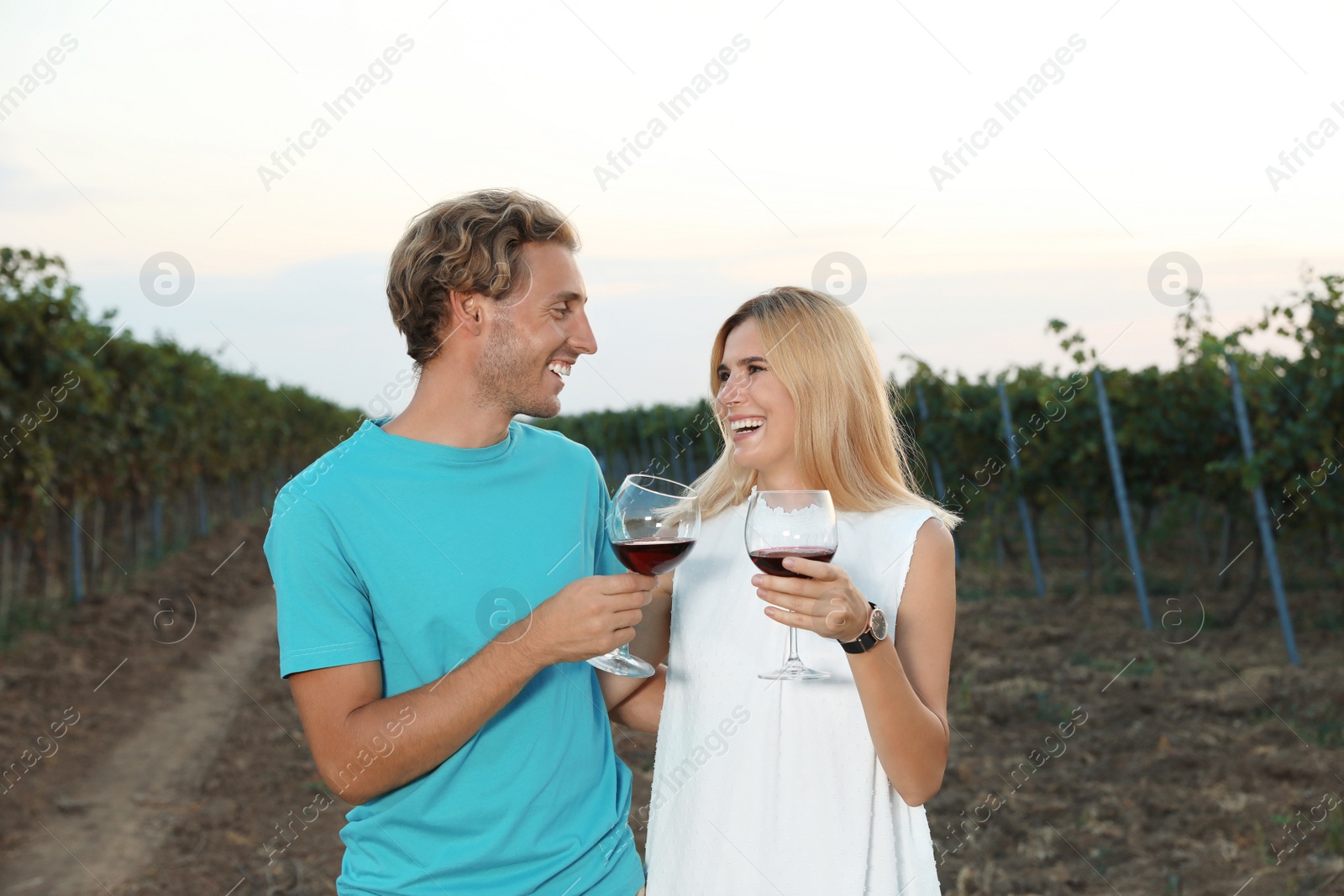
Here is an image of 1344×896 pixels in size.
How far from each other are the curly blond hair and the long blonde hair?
43 cm

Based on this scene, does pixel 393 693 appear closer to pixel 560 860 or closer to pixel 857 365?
pixel 560 860

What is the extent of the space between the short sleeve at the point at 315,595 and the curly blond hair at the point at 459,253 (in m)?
0.44

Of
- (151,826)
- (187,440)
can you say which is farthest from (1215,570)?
(187,440)

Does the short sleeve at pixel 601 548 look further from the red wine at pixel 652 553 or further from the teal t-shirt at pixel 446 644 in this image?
the red wine at pixel 652 553

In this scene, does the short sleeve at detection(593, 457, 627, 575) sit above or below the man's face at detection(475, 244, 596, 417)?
below

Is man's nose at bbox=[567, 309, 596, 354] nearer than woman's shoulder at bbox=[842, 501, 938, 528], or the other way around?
woman's shoulder at bbox=[842, 501, 938, 528]

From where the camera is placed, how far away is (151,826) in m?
4.92

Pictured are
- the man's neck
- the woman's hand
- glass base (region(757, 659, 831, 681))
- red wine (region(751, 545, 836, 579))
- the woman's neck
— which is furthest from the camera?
the woman's neck

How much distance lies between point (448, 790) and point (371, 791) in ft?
0.45

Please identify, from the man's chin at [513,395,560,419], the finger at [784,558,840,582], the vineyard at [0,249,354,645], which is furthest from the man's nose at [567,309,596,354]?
the vineyard at [0,249,354,645]

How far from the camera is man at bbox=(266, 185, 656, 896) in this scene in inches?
64.1

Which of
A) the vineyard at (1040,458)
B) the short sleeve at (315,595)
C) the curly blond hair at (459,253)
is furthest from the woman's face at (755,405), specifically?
the vineyard at (1040,458)

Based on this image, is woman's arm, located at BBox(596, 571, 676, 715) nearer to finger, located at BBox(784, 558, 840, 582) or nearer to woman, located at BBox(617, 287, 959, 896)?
woman, located at BBox(617, 287, 959, 896)

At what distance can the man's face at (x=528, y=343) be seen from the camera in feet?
6.41
